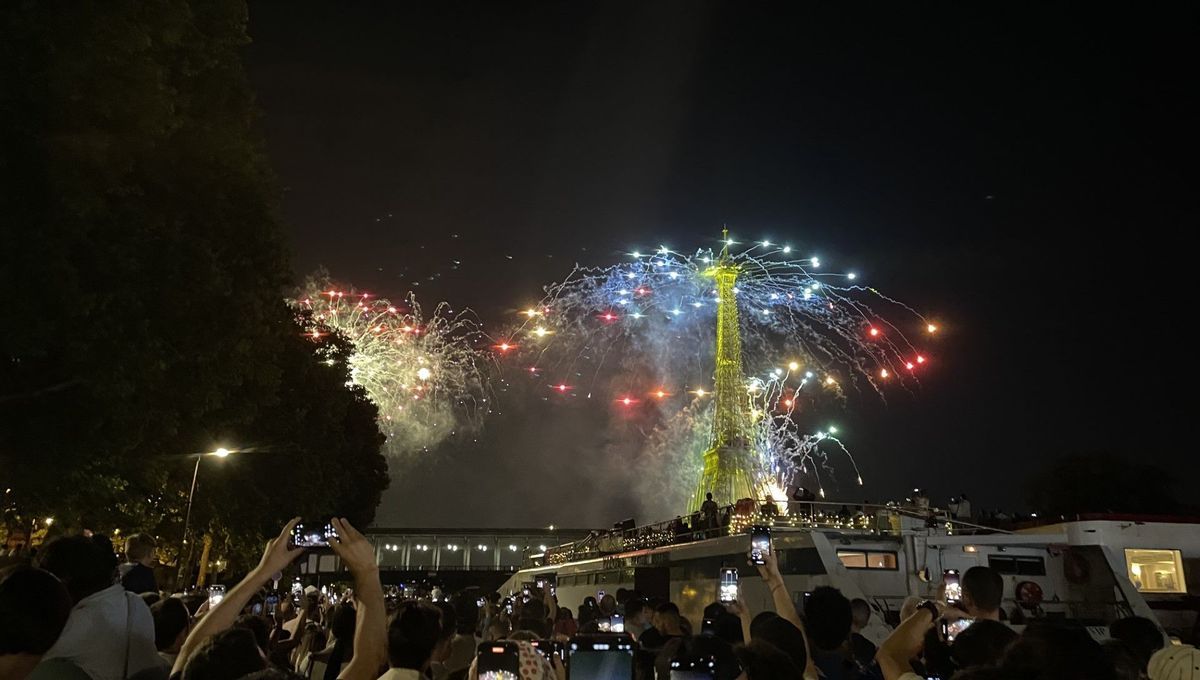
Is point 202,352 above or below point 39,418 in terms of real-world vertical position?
above

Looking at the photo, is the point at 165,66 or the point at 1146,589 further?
the point at 1146,589

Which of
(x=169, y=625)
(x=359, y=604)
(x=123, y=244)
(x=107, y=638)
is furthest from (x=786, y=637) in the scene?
(x=123, y=244)

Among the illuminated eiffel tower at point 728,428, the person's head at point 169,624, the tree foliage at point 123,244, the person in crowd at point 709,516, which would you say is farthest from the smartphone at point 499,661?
the illuminated eiffel tower at point 728,428

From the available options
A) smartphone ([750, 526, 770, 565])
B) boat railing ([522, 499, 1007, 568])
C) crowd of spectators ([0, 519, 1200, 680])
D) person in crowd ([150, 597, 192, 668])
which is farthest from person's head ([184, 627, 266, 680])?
boat railing ([522, 499, 1007, 568])

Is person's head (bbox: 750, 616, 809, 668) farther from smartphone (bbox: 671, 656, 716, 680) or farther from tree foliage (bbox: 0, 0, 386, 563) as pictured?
tree foliage (bbox: 0, 0, 386, 563)

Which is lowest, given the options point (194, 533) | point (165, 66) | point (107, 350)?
point (194, 533)

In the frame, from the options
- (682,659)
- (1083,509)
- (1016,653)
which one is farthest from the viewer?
(1083,509)

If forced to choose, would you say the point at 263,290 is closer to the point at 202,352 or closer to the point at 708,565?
the point at 202,352

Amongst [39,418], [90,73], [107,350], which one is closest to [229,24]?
[90,73]
